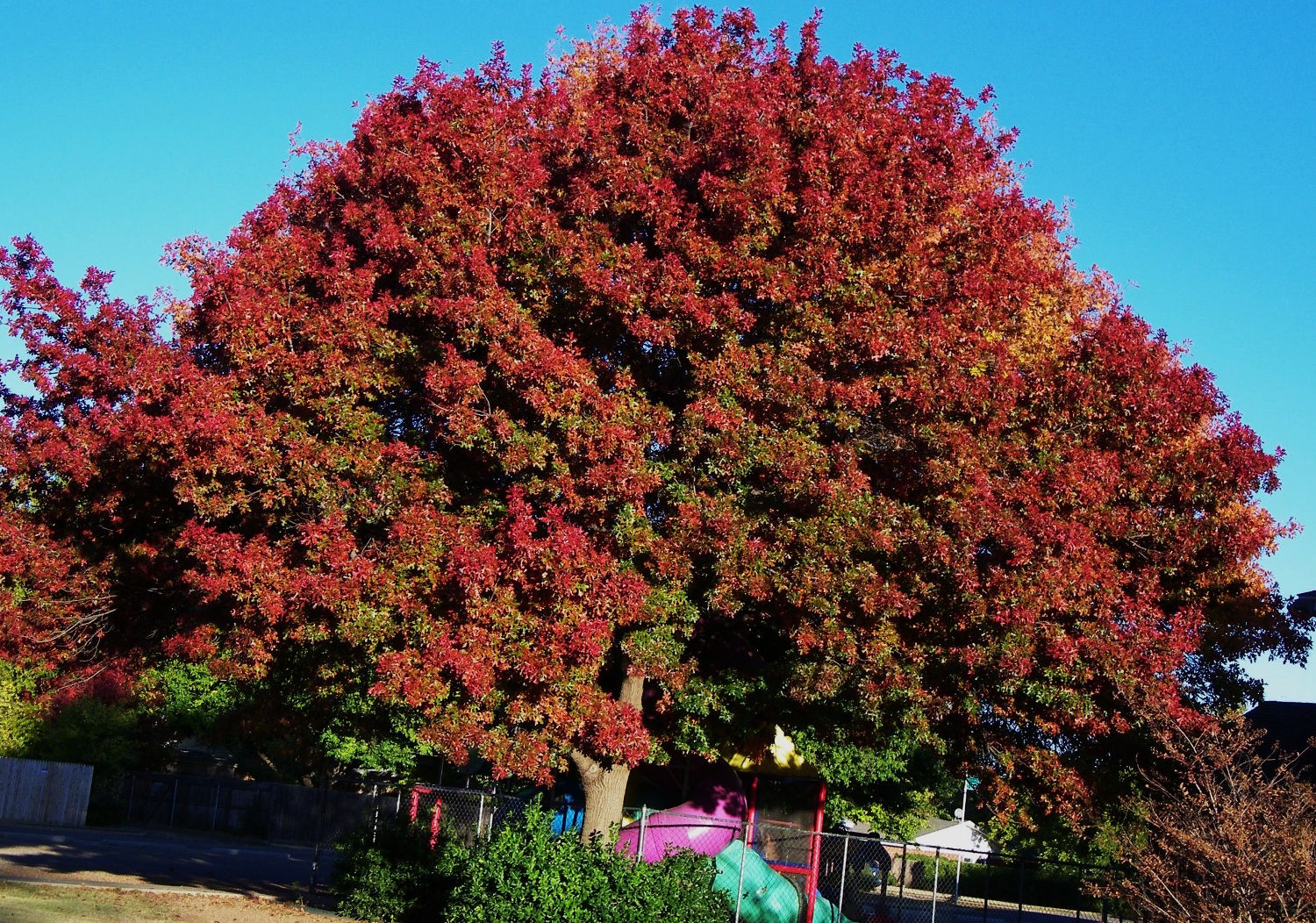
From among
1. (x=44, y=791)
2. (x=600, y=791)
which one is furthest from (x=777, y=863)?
(x=44, y=791)

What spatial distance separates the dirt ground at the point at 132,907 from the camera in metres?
15.4

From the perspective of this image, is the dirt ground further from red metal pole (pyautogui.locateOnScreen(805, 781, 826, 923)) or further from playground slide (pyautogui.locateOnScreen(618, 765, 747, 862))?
red metal pole (pyautogui.locateOnScreen(805, 781, 826, 923))

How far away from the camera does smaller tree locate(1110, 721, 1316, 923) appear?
31.6 feet

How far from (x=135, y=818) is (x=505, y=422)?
38891mm

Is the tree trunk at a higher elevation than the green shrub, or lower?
higher

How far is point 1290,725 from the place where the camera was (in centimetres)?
1978

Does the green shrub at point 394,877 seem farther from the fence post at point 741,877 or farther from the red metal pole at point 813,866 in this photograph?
the red metal pole at point 813,866

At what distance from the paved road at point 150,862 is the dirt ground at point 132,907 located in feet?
4.73

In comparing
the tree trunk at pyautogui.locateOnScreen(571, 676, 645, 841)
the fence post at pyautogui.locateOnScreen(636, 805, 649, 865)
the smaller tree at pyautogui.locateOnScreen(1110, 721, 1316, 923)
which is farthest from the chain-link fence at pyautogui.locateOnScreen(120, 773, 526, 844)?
the smaller tree at pyautogui.locateOnScreen(1110, 721, 1316, 923)

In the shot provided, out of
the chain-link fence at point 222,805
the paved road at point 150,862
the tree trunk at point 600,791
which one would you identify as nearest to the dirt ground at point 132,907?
the paved road at point 150,862

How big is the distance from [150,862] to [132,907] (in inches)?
416

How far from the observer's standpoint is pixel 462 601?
38.8 ft

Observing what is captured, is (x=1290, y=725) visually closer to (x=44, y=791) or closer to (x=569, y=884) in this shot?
(x=569, y=884)

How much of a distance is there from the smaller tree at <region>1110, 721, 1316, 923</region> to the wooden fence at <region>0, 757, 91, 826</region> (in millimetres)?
35769
